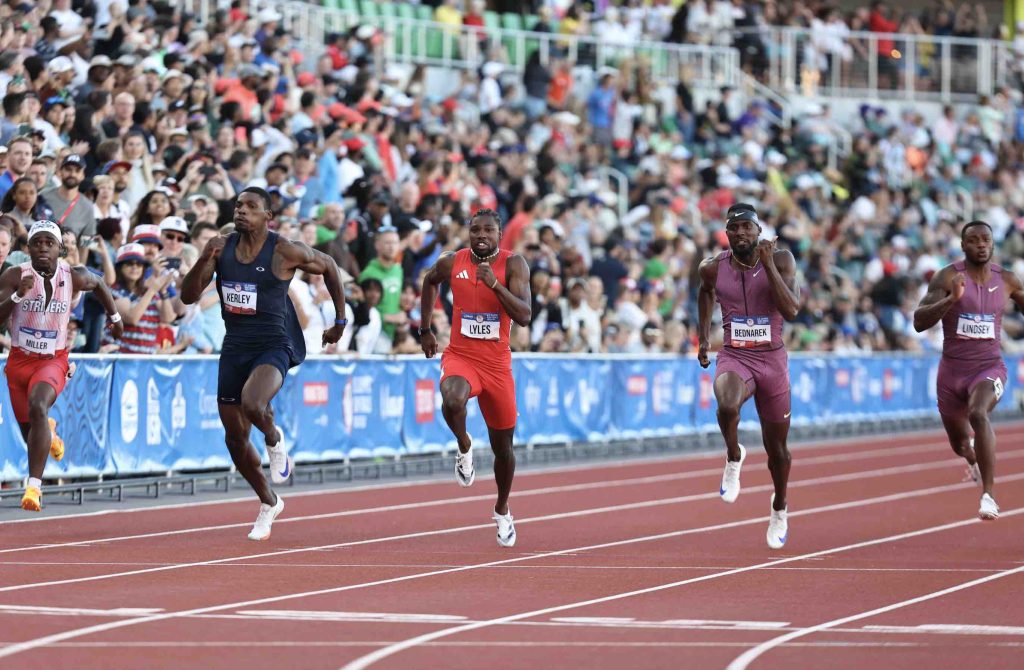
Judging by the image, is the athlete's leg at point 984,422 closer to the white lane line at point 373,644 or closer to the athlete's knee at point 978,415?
the athlete's knee at point 978,415

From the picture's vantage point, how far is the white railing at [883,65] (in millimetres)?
41156

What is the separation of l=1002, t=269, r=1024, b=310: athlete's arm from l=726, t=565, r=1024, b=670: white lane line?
3216 mm

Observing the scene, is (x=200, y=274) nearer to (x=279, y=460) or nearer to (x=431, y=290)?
(x=279, y=460)

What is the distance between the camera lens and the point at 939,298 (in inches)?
595

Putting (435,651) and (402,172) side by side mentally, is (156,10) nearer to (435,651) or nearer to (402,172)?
(402,172)

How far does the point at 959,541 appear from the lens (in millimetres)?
14461

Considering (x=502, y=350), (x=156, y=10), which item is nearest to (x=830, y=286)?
(x=156, y=10)

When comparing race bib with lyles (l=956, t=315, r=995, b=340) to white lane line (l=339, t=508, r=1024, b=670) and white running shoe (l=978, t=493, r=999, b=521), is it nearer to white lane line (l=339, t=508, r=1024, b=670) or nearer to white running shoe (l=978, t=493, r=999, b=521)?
white running shoe (l=978, t=493, r=999, b=521)

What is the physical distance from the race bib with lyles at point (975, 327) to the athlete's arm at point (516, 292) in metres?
3.89

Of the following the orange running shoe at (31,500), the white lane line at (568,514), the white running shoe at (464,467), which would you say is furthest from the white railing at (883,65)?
the orange running shoe at (31,500)

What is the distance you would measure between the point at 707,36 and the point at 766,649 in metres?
31.6

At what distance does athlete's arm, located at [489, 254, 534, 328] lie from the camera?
13.2m

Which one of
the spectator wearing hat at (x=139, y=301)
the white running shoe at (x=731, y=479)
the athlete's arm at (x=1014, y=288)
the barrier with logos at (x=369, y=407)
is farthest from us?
the spectator wearing hat at (x=139, y=301)

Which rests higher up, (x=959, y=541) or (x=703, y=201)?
(x=703, y=201)
